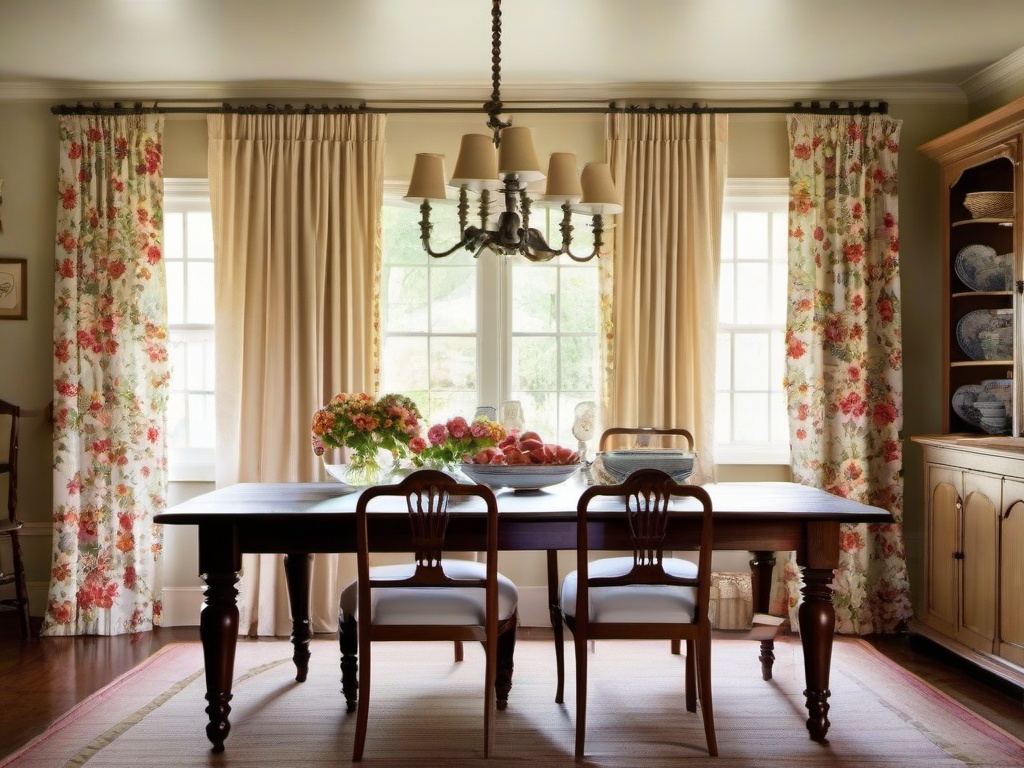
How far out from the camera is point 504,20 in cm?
384

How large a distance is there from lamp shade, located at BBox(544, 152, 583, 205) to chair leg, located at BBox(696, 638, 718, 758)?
152 cm

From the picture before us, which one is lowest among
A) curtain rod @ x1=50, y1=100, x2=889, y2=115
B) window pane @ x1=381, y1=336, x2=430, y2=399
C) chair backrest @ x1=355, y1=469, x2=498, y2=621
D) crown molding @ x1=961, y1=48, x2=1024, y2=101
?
chair backrest @ x1=355, y1=469, x2=498, y2=621

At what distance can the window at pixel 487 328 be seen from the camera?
4867 mm

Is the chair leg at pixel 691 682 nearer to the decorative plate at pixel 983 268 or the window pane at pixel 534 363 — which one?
the window pane at pixel 534 363

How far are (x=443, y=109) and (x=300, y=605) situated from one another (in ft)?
8.22

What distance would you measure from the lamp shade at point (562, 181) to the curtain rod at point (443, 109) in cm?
161

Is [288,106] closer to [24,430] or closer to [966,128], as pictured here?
[24,430]

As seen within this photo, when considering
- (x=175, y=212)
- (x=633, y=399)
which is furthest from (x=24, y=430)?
(x=633, y=399)

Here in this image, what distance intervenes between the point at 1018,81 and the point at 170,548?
4677mm

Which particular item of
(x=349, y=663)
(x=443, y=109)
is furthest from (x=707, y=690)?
(x=443, y=109)

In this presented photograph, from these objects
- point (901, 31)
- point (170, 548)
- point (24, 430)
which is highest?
point (901, 31)

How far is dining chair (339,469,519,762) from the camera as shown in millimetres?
2832

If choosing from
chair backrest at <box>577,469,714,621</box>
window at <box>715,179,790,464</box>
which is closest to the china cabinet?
window at <box>715,179,790,464</box>

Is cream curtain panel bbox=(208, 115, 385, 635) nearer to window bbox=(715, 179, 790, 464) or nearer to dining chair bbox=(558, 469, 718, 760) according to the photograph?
window bbox=(715, 179, 790, 464)
